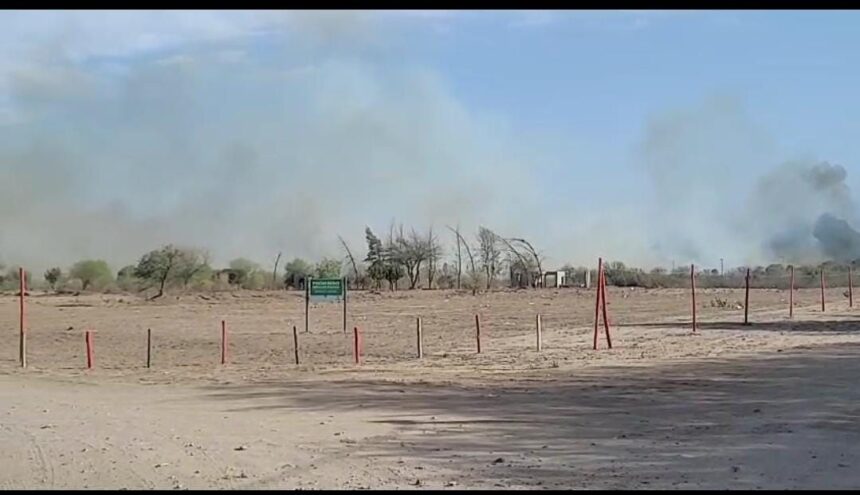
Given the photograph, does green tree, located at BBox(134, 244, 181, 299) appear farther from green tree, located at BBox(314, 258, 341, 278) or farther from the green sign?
the green sign

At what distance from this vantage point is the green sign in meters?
39.1

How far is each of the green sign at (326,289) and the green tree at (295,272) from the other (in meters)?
43.8

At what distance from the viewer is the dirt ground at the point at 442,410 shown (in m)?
12.0

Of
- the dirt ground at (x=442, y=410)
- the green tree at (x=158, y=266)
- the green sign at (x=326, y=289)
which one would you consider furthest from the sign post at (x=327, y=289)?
the green tree at (x=158, y=266)

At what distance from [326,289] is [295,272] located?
5030 cm

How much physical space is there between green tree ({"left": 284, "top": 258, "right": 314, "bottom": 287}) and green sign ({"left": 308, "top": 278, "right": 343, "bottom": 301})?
4383cm

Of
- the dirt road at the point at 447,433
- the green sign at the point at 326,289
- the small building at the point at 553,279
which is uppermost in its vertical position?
the small building at the point at 553,279

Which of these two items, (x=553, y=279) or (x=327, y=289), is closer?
(x=327, y=289)

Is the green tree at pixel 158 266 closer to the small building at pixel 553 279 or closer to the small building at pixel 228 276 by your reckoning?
the small building at pixel 228 276

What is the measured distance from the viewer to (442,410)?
59.1 feet

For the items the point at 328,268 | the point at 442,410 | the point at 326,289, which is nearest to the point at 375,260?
the point at 328,268

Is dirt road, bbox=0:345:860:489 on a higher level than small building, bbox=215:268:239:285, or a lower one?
lower

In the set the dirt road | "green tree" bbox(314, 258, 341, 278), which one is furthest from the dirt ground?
"green tree" bbox(314, 258, 341, 278)

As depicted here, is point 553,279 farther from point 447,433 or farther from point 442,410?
point 447,433
